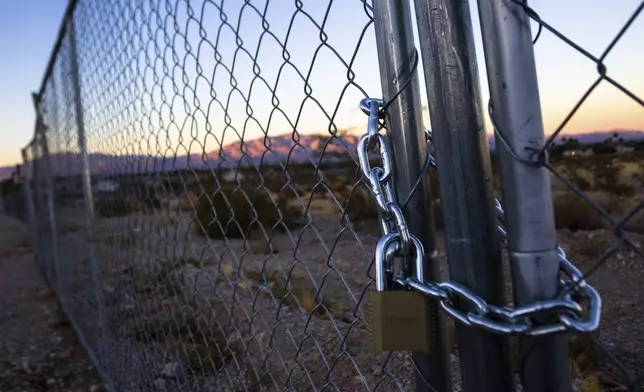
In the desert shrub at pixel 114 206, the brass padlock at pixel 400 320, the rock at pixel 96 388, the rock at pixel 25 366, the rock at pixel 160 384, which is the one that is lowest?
the rock at pixel 96 388

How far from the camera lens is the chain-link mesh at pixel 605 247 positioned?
49 cm

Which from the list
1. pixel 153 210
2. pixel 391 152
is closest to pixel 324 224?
pixel 153 210

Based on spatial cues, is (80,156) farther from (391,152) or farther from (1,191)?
(1,191)

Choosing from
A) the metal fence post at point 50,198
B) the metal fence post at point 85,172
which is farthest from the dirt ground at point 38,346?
the metal fence post at point 85,172

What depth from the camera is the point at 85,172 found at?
3.02 meters

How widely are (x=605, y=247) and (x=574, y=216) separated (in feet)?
8.67

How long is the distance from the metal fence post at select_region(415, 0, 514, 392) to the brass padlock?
0.15 feet

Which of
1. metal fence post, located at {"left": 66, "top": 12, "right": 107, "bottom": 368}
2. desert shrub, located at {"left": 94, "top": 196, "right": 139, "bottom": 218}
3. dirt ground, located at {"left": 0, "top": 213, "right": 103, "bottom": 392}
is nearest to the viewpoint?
desert shrub, located at {"left": 94, "top": 196, "right": 139, "bottom": 218}

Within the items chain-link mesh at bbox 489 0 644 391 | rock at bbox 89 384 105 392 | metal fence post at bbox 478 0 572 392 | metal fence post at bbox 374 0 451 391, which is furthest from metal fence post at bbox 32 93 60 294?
metal fence post at bbox 478 0 572 392

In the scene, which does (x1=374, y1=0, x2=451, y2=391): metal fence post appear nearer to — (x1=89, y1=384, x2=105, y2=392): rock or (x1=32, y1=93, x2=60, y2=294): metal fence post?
(x1=89, y1=384, x2=105, y2=392): rock

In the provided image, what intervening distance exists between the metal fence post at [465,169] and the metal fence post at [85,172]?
2.62m

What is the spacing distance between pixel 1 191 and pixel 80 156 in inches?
920

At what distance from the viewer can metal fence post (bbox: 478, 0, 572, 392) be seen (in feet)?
1.78

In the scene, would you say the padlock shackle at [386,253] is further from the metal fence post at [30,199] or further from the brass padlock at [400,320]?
the metal fence post at [30,199]
